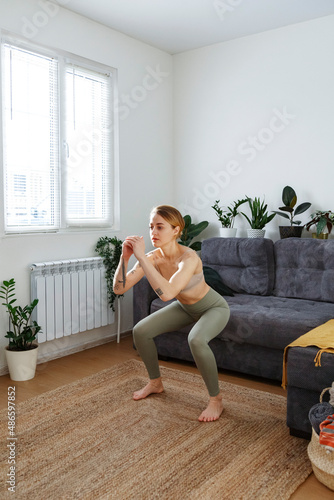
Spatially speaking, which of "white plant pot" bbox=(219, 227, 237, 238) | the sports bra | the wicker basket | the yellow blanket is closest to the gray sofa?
"white plant pot" bbox=(219, 227, 237, 238)

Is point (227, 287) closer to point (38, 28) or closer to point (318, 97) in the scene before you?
point (318, 97)

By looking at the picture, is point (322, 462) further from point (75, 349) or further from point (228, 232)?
point (228, 232)

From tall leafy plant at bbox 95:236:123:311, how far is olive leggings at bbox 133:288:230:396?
1.31 metres

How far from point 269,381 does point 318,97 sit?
237 centimetres

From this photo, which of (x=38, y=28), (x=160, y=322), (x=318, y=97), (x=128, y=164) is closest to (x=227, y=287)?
(x=160, y=322)

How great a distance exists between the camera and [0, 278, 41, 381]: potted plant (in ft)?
10.4

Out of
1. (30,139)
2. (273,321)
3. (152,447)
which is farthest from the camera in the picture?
(30,139)

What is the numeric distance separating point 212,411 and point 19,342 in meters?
1.45

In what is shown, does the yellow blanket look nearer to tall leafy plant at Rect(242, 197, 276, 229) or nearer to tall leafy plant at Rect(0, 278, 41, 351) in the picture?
tall leafy plant at Rect(242, 197, 276, 229)

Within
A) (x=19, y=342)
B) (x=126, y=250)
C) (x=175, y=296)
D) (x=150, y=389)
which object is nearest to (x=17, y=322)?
(x=19, y=342)

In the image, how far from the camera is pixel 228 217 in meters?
4.37

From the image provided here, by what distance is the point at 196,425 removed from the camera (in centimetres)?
250

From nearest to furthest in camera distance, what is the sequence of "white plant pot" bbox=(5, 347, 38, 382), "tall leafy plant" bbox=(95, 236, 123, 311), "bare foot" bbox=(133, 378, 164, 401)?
"bare foot" bbox=(133, 378, 164, 401)
"white plant pot" bbox=(5, 347, 38, 382)
"tall leafy plant" bbox=(95, 236, 123, 311)

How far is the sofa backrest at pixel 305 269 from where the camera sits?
11.6ft
